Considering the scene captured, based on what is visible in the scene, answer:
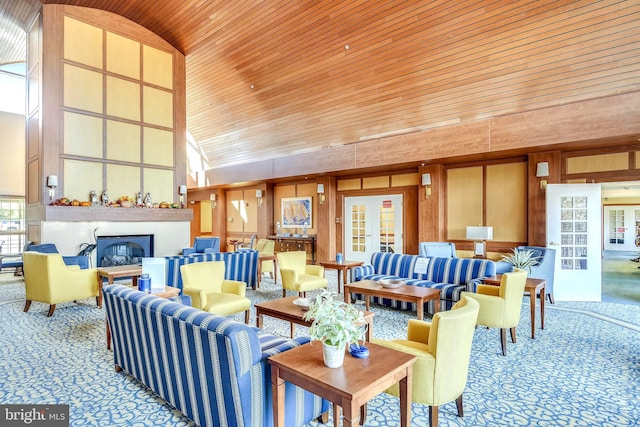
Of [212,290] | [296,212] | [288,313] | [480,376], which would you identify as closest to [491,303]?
[480,376]

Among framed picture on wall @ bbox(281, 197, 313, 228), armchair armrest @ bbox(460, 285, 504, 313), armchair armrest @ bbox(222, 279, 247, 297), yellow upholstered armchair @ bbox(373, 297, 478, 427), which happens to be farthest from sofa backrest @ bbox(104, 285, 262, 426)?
framed picture on wall @ bbox(281, 197, 313, 228)

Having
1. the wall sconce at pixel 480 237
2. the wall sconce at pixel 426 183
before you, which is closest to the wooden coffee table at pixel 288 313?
the wall sconce at pixel 480 237

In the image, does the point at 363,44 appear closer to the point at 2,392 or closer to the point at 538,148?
the point at 538,148

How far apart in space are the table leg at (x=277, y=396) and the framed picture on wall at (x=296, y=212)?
8311 mm

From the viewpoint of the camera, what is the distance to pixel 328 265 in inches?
239

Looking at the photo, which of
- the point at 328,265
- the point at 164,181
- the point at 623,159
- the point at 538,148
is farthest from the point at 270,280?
the point at 623,159

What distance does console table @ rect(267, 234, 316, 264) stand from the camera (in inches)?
385

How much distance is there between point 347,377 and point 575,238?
5990 millimetres

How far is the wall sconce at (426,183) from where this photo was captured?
760 centimetres

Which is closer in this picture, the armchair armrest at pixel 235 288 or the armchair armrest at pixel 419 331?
the armchair armrest at pixel 419 331

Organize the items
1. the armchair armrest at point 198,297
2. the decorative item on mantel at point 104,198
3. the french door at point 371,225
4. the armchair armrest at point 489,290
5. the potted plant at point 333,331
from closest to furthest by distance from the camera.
Answer: the potted plant at point 333,331 → the armchair armrest at point 198,297 → the armchair armrest at point 489,290 → the decorative item on mantel at point 104,198 → the french door at point 371,225

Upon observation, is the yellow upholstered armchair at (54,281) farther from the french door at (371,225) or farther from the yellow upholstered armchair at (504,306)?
the french door at (371,225)

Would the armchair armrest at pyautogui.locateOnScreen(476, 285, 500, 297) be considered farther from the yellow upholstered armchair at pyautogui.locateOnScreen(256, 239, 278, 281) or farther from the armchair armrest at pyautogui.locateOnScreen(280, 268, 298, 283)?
the yellow upholstered armchair at pyautogui.locateOnScreen(256, 239, 278, 281)

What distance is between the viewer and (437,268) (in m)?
5.32
